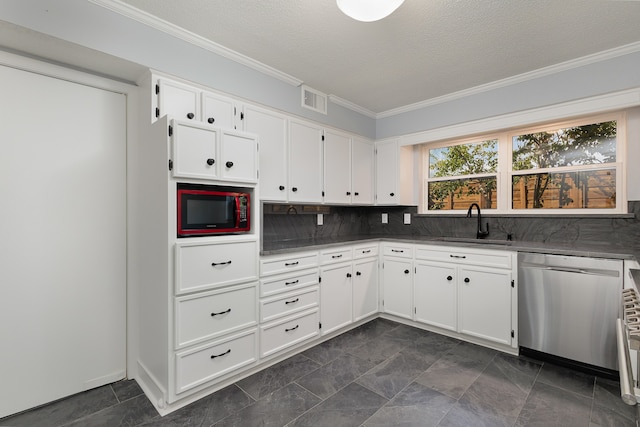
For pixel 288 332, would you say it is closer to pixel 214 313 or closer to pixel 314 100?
pixel 214 313

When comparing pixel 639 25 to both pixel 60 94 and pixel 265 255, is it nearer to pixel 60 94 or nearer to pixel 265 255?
pixel 265 255

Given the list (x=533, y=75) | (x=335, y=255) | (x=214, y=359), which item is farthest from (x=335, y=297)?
(x=533, y=75)

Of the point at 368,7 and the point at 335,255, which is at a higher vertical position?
the point at 368,7

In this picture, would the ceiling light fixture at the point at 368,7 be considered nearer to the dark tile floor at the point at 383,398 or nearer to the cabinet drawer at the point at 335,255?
the cabinet drawer at the point at 335,255

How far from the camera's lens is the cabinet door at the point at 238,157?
2113 mm

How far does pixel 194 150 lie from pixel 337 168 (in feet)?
5.97

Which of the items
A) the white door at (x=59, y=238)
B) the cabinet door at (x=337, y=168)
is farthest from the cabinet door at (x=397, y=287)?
the white door at (x=59, y=238)

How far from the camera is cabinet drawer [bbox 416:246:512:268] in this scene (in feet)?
8.80

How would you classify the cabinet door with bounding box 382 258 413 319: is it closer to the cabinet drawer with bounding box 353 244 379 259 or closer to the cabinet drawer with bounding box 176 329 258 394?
A: the cabinet drawer with bounding box 353 244 379 259

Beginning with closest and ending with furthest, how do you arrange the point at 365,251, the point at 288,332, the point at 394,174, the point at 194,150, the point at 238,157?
the point at 194,150, the point at 238,157, the point at 288,332, the point at 365,251, the point at 394,174

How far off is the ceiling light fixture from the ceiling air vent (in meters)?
1.46

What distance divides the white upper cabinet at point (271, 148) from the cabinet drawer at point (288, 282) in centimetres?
74

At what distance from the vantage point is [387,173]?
3.87 m

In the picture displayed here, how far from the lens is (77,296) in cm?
210
